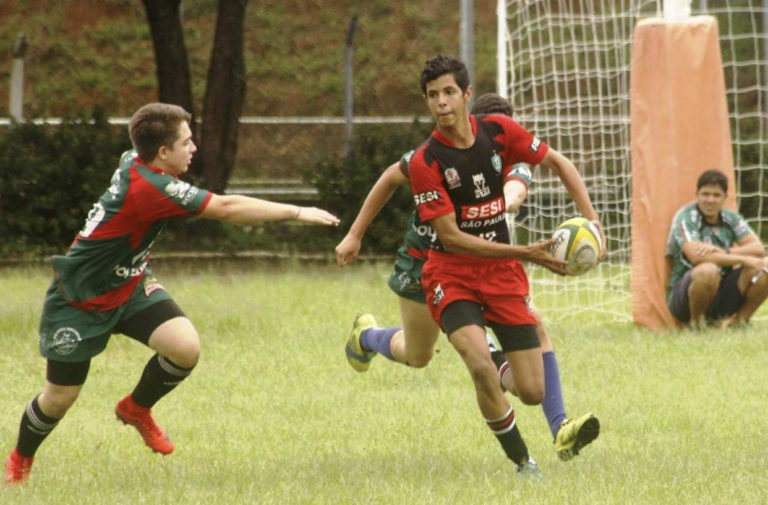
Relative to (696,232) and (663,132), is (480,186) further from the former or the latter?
(663,132)

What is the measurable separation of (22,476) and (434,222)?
2169 millimetres

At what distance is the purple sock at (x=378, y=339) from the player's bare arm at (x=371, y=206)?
1.39m

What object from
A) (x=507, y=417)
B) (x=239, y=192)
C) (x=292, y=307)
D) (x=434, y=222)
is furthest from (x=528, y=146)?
(x=239, y=192)

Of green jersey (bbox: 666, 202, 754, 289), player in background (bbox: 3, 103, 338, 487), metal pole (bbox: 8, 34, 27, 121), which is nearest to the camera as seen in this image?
player in background (bbox: 3, 103, 338, 487)

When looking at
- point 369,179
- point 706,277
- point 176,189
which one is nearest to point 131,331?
point 176,189

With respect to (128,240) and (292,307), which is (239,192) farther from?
(128,240)

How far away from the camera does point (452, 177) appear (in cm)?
614

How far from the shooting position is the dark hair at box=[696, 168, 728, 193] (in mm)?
10672

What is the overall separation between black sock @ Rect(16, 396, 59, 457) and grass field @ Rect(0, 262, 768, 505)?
0.16 m

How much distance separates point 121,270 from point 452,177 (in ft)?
5.03

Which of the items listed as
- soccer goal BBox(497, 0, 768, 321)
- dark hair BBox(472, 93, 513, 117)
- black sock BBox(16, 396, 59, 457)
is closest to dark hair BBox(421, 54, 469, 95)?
dark hair BBox(472, 93, 513, 117)

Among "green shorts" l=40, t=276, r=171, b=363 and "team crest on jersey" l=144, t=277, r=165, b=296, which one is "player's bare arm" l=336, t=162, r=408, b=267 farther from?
"green shorts" l=40, t=276, r=171, b=363

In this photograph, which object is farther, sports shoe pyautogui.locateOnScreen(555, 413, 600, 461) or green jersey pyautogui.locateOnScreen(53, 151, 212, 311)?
sports shoe pyautogui.locateOnScreen(555, 413, 600, 461)

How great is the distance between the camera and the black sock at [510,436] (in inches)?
237
